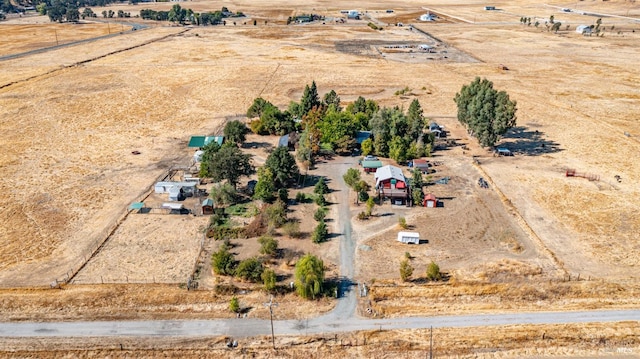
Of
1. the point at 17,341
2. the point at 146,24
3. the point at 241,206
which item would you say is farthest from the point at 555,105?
the point at 146,24

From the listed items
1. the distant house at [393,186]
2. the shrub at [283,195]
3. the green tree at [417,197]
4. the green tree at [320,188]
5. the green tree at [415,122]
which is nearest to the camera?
the shrub at [283,195]

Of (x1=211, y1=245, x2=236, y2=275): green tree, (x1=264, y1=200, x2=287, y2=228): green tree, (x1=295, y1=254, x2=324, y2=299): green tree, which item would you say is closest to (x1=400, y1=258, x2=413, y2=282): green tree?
(x1=295, y1=254, x2=324, y2=299): green tree

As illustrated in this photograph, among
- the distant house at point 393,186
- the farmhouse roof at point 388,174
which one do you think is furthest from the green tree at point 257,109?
the distant house at point 393,186

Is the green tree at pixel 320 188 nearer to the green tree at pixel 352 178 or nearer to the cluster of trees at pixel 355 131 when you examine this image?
the green tree at pixel 352 178

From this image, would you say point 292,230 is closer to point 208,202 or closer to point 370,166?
point 208,202

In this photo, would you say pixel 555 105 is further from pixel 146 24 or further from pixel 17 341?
pixel 146 24

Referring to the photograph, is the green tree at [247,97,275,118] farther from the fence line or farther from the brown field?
the fence line
